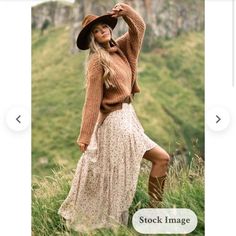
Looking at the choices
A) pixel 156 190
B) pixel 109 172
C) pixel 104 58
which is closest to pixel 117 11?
pixel 104 58

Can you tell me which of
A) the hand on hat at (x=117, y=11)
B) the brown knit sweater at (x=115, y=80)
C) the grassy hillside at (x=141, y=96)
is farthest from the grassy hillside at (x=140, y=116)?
the hand on hat at (x=117, y=11)

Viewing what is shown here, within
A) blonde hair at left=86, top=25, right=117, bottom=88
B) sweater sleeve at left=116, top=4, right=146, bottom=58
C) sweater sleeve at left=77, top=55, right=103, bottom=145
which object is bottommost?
sweater sleeve at left=77, top=55, right=103, bottom=145

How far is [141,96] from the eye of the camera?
1509 centimetres

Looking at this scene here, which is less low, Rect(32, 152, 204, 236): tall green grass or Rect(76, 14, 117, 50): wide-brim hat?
Rect(76, 14, 117, 50): wide-brim hat

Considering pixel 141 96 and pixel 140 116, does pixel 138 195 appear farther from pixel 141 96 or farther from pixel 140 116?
Result: pixel 141 96

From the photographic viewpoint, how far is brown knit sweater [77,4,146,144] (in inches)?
586

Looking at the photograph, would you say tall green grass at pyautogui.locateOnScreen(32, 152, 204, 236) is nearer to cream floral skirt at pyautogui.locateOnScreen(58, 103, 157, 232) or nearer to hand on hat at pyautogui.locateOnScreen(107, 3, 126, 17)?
cream floral skirt at pyautogui.locateOnScreen(58, 103, 157, 232)

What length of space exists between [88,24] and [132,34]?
0.30 metres

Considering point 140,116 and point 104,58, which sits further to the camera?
point 140,116

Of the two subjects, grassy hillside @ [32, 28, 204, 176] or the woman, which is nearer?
the woman

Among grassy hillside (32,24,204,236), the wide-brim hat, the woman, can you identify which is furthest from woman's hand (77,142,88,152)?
the wide-brim hat

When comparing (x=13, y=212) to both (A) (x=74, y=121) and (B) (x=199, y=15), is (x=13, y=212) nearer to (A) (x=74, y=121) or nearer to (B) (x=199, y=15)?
(A) (x=74, y=121)

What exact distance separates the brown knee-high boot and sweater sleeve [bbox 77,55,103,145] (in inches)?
19.7
